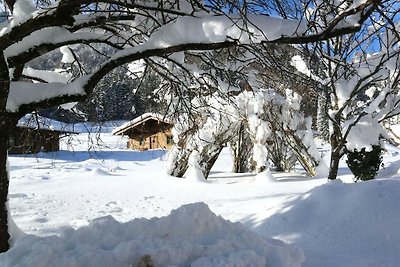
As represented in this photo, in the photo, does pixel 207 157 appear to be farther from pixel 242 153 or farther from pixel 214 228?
pixel 214 228

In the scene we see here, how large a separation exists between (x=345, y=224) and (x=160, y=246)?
2.58 m

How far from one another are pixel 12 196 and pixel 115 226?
242 inches

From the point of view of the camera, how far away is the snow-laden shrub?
9.38 m

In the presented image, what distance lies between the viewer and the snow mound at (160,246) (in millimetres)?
2734

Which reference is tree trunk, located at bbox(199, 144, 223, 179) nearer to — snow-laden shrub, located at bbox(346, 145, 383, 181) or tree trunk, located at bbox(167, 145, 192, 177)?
tree trunk, located at bbox(167, 145, 192, 177)

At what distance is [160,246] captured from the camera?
2932 millimetres

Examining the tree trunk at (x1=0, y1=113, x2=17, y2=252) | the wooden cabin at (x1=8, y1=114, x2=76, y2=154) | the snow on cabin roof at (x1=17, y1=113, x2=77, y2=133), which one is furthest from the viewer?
the snow on cabin roof at (x1=17, y1=113, x2=77, y2=133)

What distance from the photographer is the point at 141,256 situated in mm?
2816

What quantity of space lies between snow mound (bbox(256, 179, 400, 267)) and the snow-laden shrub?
466 cm

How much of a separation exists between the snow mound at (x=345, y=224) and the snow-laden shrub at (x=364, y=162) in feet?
15.3

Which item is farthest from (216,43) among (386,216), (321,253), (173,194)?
(173,194)

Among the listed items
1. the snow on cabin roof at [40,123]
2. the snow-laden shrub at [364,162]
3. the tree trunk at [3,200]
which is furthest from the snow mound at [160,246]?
the snow-laden shrub at [364,162]

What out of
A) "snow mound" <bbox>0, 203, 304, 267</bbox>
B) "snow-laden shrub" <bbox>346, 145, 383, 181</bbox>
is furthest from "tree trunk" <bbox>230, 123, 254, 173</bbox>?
"snow mound" <bbox>0, 203, 304, 267</bbox>

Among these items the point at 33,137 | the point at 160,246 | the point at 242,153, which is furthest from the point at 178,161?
the point at 160,246
